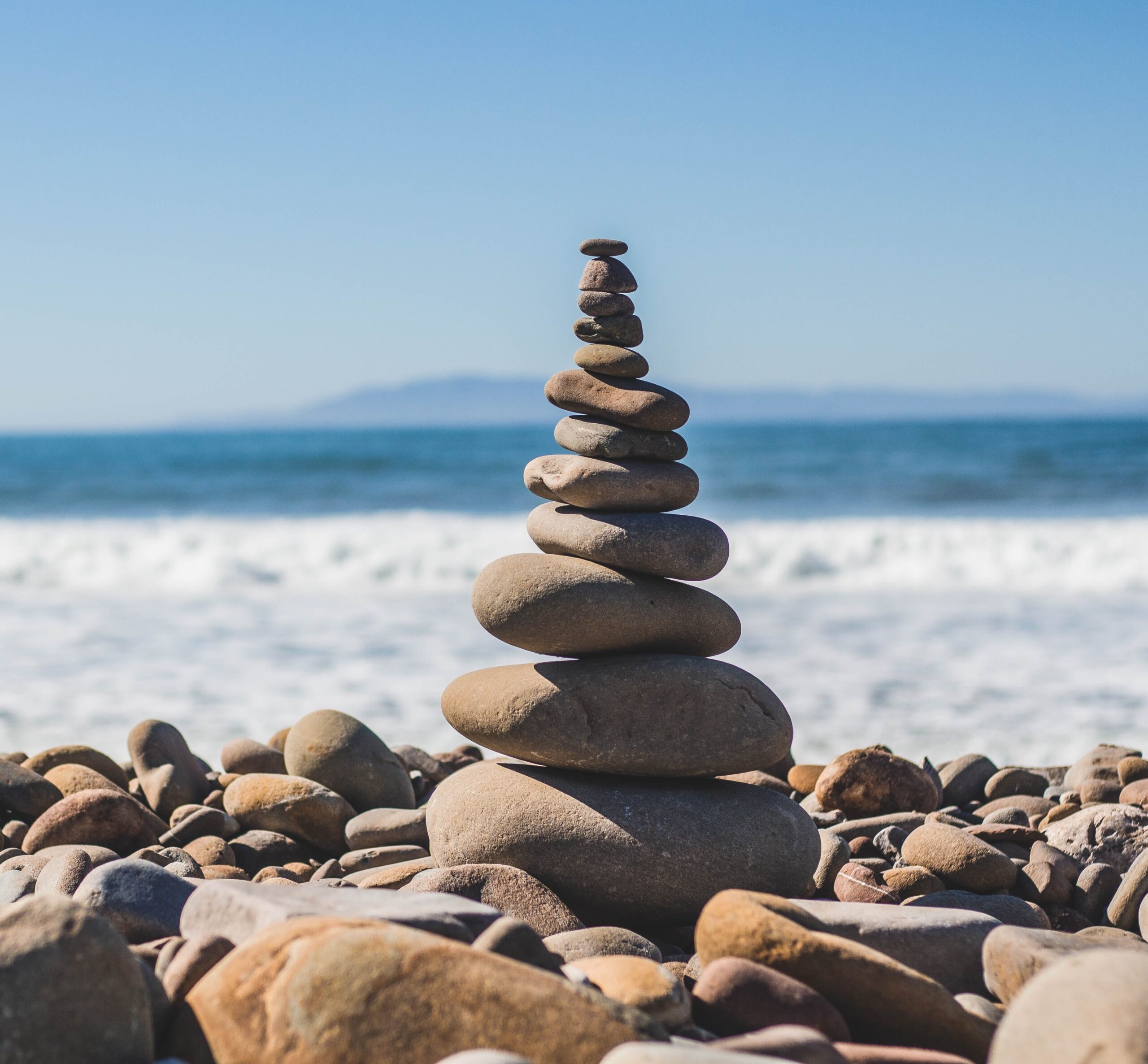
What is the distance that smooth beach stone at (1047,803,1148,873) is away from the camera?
14.5ft

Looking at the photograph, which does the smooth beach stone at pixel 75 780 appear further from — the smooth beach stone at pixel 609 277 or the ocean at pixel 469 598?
the smooth beach stone at pixel 609 277

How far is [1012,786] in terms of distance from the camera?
18.6 ft

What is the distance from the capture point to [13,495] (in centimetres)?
3050

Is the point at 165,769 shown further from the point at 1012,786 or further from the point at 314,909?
the point at 1012,786

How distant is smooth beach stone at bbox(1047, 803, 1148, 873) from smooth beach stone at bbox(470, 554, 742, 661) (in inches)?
65.2

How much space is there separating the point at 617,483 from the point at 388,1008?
214 cm

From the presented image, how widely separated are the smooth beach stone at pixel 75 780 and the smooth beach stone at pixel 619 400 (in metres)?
2.74

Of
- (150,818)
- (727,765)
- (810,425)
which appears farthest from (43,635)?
(810,425)

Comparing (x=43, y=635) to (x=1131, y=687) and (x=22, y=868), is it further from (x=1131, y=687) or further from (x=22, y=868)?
(x=1131, y=687)

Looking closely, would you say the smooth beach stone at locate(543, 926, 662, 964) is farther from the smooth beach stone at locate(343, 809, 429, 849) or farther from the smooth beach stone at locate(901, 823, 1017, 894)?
the smooth beach stone at locate(343, 809, 429, 849)

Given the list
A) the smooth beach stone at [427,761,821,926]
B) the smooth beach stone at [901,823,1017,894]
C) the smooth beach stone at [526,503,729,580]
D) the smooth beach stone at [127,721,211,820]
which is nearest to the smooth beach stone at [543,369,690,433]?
the smooth beach stone at [526,503,729,580]

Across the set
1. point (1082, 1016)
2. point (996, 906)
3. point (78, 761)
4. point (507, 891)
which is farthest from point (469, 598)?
point (1082, 1016)

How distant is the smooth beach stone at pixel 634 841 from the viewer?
12.2 feet

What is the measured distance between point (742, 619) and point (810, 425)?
4866cm
